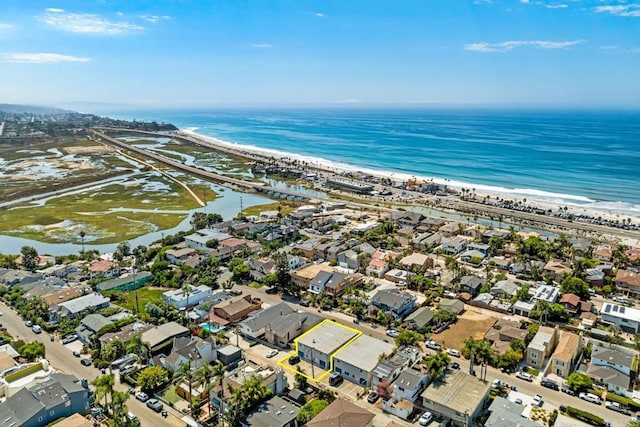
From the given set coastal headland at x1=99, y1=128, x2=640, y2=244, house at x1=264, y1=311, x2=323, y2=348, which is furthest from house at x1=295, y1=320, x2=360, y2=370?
coastal headland at x1=99, y1=128, x2=640, y2=244

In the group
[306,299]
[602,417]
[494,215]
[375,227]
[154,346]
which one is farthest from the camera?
[494,215]

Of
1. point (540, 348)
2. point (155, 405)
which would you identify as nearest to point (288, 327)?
point (155, 405)

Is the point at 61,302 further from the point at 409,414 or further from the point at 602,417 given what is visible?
the point at 602,417

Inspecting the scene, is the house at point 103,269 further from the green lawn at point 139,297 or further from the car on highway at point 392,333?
the car on highway at point 392,333

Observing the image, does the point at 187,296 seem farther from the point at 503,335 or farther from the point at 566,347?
the point at 566,347

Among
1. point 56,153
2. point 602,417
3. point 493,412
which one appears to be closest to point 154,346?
point 493,412

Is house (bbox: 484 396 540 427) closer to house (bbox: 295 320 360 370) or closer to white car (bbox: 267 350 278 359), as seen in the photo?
house (bbox: 295 320 360 370)

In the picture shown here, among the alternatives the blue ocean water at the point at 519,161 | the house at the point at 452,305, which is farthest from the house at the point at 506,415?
the blue ocean water at the point at 519,161
